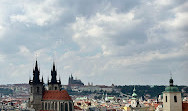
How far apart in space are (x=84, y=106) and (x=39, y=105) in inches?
1879

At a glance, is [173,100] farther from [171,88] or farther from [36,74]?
[36,74]

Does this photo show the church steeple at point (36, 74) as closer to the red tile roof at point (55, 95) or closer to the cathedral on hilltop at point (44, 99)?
the cathedral on hilltop at point (44, 99)

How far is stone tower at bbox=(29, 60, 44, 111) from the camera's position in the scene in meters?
108

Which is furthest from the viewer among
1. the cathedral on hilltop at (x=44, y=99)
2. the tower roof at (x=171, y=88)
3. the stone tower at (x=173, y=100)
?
the cathedral on hilltop at (x=44, y=99)

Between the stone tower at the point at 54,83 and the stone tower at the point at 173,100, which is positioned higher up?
the stone tower at the point at 54,83

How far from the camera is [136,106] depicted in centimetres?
10812

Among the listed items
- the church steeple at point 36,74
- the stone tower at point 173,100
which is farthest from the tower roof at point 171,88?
the church steeple at point 36,74

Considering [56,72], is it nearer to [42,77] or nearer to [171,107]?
[42,77]

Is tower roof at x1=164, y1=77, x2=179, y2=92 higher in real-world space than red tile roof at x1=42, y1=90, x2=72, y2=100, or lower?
higher

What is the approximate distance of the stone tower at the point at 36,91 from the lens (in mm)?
108062

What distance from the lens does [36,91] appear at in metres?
108

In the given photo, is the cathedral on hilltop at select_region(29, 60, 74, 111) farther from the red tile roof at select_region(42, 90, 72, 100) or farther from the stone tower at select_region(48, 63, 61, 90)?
the stone tower at select_region(48, 63, 61, 90)

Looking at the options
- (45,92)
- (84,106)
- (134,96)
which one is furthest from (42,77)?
(84,106)

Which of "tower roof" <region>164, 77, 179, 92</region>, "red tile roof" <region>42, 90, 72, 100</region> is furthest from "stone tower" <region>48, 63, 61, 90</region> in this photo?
"tower roof" <region>164, 77, 179, 92</region>
